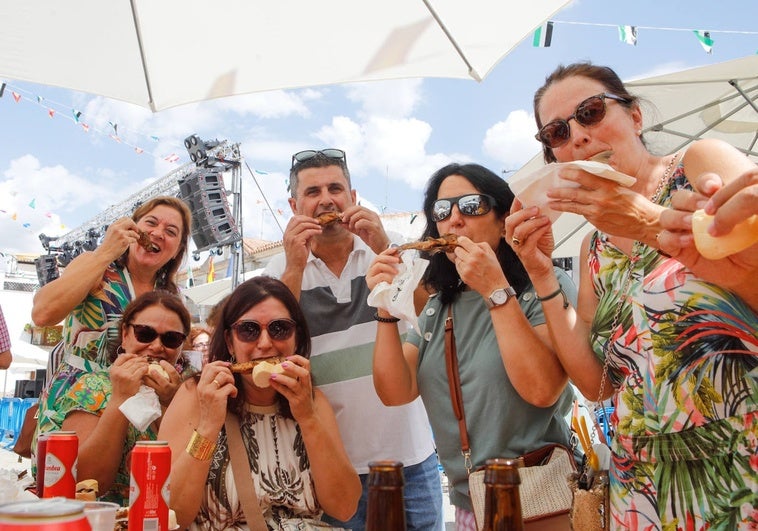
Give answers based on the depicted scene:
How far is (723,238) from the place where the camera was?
1.10 meters

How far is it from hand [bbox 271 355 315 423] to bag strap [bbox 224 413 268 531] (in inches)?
9.7

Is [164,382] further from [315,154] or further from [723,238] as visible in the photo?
[723,238]

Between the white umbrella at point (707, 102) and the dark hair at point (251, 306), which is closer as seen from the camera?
the dark hair at point (251, 306)

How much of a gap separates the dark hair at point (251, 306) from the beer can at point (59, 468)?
37.8 inches

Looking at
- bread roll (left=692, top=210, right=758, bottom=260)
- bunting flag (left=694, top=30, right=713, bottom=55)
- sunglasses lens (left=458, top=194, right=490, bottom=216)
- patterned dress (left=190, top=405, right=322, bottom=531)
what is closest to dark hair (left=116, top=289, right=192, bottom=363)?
patterned dress (left=190, top=405, right=322, bottom=531)

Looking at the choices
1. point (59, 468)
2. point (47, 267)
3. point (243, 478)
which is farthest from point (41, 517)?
point (47, 267)

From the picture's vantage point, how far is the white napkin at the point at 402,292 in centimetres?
235

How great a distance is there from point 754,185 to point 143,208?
325cm

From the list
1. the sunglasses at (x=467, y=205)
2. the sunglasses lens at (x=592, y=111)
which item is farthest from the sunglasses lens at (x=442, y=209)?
the sunglasses lens at (x=592, y=111)

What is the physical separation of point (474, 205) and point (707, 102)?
3.96 metres

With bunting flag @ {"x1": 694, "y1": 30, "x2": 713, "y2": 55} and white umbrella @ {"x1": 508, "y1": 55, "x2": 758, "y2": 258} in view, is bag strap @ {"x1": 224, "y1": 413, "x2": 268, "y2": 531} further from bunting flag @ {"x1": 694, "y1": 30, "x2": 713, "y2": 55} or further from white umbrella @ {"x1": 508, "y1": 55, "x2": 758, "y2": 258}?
bunting flag @ {"x1": 694, "y1": 30, "x2": 713, "y2": 55}

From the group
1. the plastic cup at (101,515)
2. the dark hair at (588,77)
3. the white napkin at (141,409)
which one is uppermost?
the dark hair at (588,77)

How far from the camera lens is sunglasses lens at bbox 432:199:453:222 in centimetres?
260

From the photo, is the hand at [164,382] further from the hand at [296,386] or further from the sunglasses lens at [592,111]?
the sunglasses lens at [592,111]
